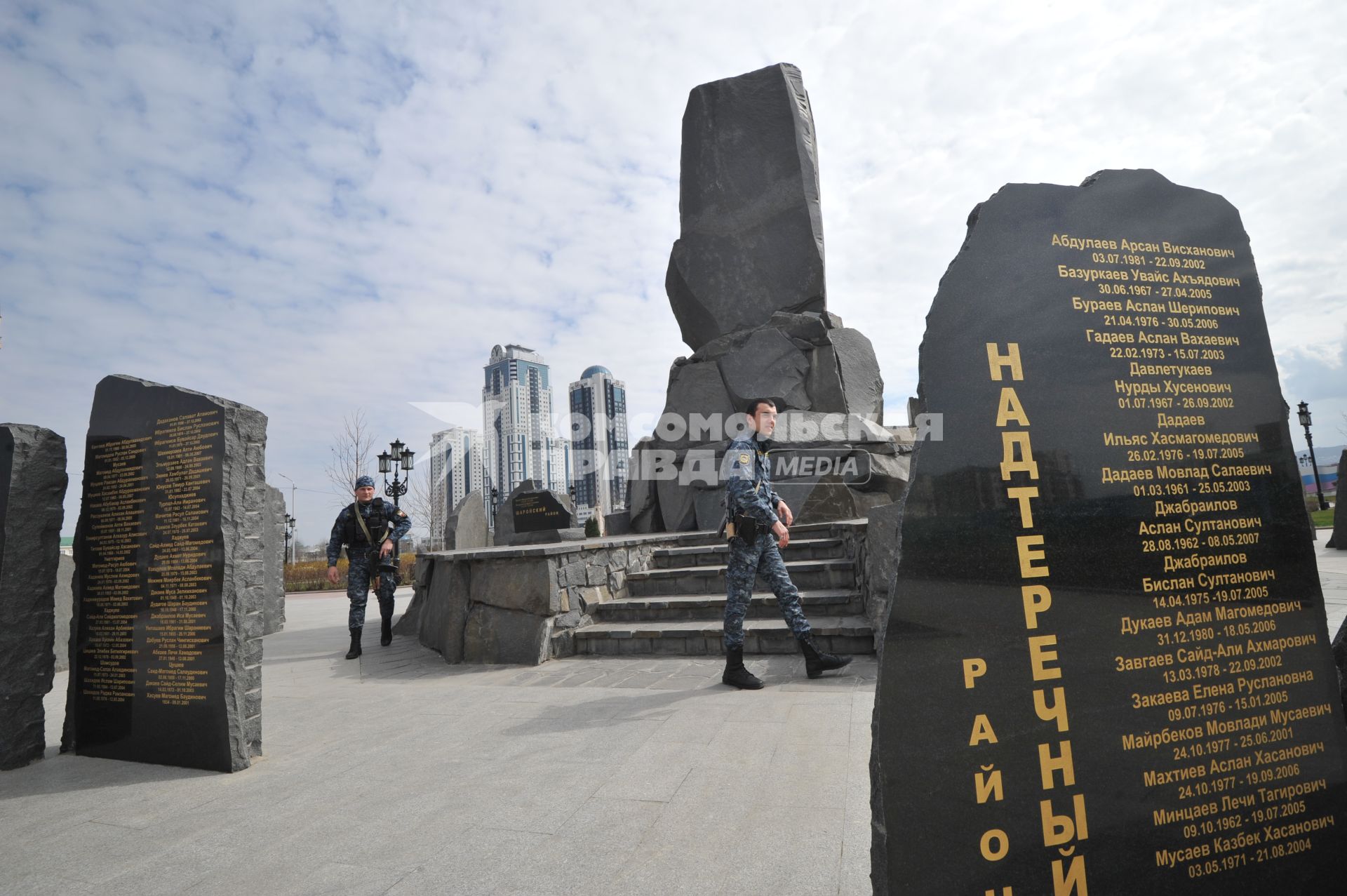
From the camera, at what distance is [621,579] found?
7012 mm

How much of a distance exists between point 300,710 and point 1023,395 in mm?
5004

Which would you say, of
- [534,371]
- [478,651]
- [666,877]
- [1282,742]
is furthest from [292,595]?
[534,371]

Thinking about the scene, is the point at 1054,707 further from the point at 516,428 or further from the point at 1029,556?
the point at 516,428

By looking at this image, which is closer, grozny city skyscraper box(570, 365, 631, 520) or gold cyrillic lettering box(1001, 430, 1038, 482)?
gold cyrillic lettering box(1001, 430, 1038, 482)

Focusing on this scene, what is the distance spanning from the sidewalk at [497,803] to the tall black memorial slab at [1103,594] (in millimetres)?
660

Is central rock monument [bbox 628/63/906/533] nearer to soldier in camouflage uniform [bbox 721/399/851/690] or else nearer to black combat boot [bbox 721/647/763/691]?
soldier in camouflage uniform [bbox 721/399/851/690]

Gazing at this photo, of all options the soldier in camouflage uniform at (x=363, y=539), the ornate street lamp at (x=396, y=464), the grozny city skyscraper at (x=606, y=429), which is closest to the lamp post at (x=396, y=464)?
the ornate street lamp at (x=396, y=464)

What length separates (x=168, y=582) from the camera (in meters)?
3.68

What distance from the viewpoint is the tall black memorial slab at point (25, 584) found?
3684 mm

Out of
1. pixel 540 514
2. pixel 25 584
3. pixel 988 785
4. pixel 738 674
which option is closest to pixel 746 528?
pixel 738 674

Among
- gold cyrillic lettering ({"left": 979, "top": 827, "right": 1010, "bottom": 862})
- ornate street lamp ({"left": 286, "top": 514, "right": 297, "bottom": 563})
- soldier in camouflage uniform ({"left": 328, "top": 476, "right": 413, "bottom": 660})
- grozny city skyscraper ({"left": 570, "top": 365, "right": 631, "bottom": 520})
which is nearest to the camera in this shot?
gold cyrillic lettering ({"left": 979, "top": 827, "right": 1010, "bottom": 862})

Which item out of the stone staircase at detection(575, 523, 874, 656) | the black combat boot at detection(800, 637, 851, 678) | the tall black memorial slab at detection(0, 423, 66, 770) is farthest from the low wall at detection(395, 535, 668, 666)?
the tall black memorial slab at detection(0, 423, 66, 770)

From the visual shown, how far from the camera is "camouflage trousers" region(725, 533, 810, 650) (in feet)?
14.8

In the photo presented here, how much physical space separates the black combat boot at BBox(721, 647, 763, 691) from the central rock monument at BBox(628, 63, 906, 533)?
533 cm
